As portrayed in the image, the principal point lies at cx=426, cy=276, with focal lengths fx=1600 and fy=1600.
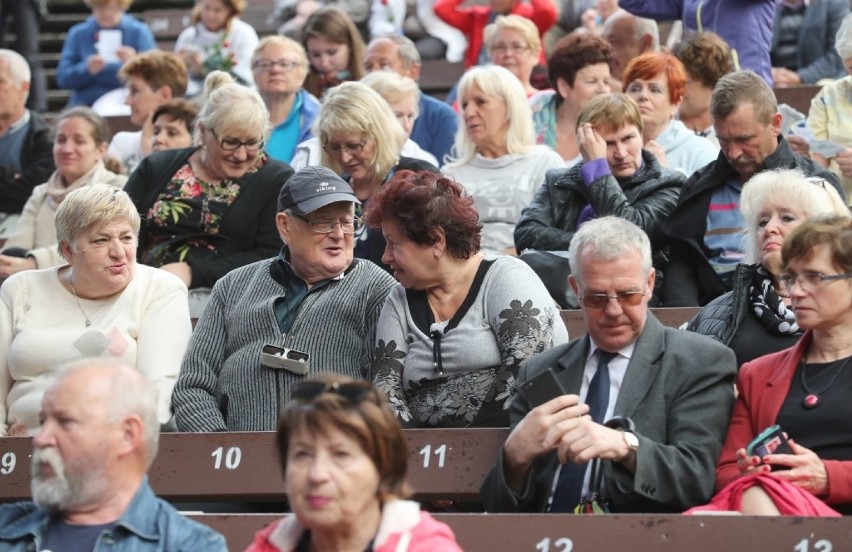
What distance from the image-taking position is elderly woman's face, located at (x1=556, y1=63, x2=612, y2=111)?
7.67m

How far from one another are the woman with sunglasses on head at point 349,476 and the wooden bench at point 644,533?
61 centimetres

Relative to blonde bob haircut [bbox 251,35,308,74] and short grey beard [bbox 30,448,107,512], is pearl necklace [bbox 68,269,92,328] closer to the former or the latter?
short grey beard [bbox 30,448,107,512]

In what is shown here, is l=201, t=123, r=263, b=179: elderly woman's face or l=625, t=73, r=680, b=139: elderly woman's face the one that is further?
l=625, t=73, r=680, b=139: elderly woman's face

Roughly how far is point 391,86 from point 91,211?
8.28ft

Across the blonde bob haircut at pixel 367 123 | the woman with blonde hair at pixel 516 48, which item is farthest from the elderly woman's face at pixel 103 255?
the woman with blonde hair at pixel 516 48

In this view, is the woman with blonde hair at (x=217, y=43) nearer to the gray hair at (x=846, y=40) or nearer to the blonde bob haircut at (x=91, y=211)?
the gray hair at (x=846, y=40)

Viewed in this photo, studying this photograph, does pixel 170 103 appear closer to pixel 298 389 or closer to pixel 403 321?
pixel 403 321

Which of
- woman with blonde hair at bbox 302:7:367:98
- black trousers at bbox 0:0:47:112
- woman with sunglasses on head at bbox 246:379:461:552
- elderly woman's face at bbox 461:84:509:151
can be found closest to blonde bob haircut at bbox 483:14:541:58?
woman with blonde hair at bbox 302:7:367:98

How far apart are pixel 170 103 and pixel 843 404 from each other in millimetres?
4607

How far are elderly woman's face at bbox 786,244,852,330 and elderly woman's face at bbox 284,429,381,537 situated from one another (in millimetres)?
1397

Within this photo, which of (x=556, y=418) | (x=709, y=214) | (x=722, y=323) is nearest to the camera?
(x=556, y=418)

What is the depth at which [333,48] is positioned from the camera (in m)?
9.04

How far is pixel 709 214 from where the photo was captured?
591cm

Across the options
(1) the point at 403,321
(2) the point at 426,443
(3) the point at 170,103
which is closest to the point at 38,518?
(2) the point at 426,443
